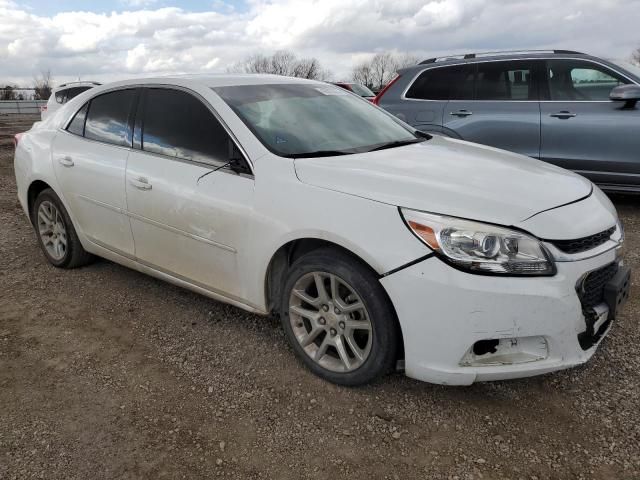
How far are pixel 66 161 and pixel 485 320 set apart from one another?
326 centimetres

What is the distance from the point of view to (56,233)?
A: 440 centimetres

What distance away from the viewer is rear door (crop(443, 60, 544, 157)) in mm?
5930

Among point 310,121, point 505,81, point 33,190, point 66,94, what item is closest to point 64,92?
point 66,94

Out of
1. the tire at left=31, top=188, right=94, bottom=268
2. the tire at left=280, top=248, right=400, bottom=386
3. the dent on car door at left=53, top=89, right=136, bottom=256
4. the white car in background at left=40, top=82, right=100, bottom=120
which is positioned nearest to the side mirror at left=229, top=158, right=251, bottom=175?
the tire at left=280, top=248, right=400, bottom=386

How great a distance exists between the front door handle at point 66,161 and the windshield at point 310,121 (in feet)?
4.64

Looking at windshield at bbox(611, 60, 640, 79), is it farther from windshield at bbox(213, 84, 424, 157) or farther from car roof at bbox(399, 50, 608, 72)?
windshield at bbox(213, 84, 424, 157)

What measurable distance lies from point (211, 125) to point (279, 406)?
164 cm

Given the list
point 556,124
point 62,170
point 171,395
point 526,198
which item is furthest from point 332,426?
point 556,124

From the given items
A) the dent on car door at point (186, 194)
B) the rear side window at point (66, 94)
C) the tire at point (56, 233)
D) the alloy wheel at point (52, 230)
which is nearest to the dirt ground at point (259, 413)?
the dent on car door at point (186, 194)

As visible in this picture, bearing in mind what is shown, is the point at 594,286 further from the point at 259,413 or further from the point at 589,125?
the point at 589,125

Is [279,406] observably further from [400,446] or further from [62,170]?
[62,170]

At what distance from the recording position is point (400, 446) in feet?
7.72

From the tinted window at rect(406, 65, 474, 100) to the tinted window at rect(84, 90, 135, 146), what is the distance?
3820 mm

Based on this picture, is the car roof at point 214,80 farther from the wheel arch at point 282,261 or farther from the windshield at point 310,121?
the wheel arch at point 282,261
